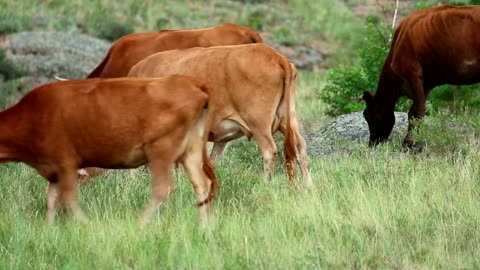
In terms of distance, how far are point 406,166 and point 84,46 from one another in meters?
16.3

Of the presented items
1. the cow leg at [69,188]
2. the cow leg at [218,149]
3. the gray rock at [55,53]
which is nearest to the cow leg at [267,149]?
the cow leg at [218,149]

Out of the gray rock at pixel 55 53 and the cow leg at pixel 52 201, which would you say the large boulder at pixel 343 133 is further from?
the gray rock at pixel 55 53

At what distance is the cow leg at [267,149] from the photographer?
465 inches

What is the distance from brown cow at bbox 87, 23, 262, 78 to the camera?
1402 centimetres

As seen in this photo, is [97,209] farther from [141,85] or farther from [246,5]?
[246,5]

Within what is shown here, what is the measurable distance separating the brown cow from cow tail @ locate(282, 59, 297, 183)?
2121mm

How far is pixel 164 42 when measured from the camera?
14.2 meters

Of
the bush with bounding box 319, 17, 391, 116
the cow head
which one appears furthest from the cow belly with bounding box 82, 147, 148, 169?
the bush with bounding box 319, 17, 391, 116

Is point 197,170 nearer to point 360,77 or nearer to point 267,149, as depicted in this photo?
point 267,149

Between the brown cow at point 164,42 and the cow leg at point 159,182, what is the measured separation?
14.4 feet

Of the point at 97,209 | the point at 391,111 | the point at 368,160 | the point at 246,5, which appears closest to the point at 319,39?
the point at 246,5

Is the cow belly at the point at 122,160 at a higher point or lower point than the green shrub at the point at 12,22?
higher

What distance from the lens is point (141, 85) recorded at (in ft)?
32.6

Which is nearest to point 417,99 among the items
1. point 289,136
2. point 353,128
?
point 353,128
